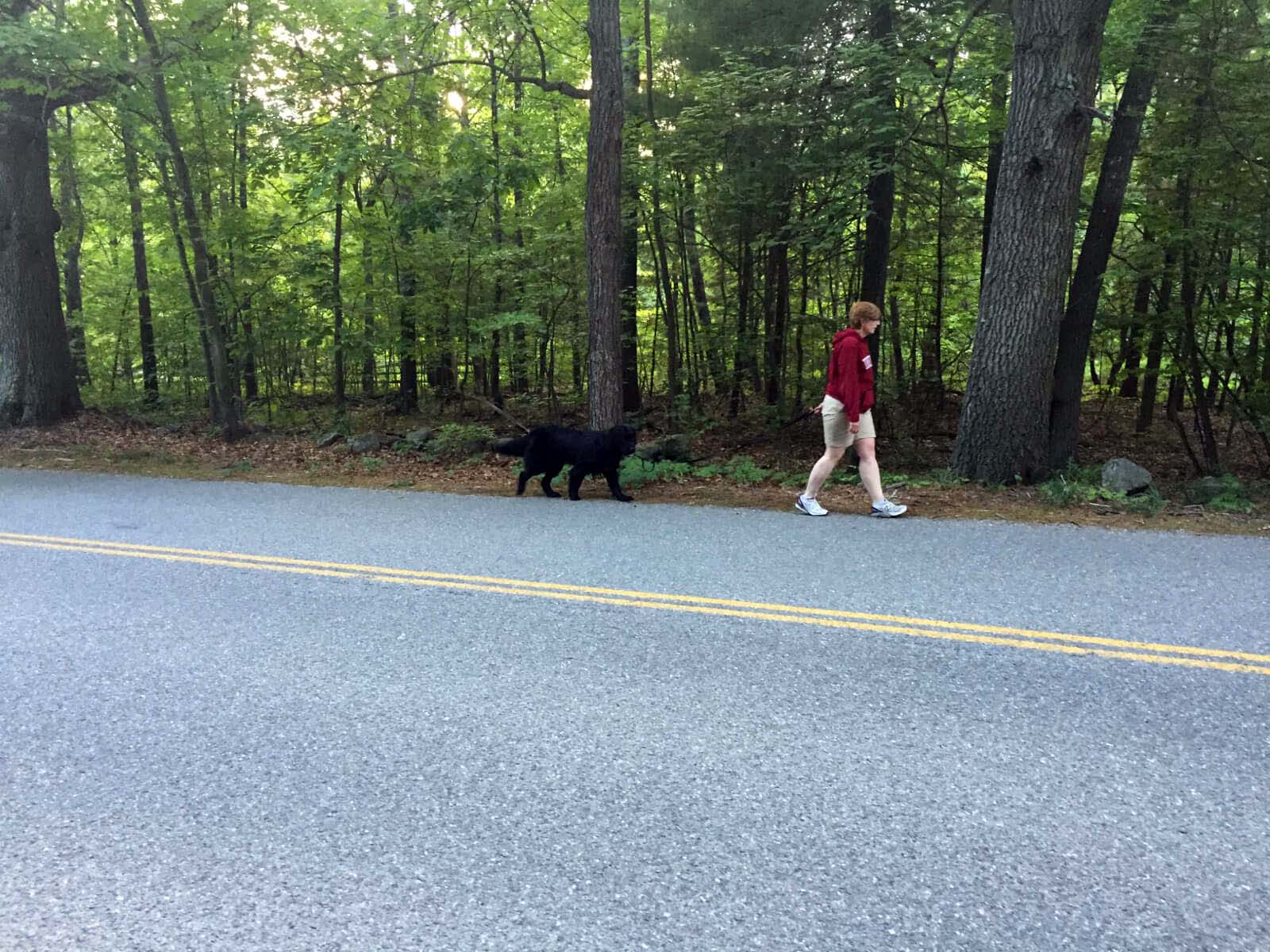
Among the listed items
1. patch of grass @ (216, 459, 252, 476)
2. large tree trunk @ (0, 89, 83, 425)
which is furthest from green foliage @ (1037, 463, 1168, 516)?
large tree trunk @ (0, 89, 83, 425)

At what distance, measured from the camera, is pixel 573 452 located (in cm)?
898

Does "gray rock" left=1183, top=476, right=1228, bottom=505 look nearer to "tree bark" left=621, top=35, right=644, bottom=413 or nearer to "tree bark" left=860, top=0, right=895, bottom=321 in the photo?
"tree bark" left=860, top=0, right=895, bottom=321

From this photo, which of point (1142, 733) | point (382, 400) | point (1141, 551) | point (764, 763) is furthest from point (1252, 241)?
point (382, 400)

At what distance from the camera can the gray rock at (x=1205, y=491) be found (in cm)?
809

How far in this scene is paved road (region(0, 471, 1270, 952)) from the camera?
7.55 ft

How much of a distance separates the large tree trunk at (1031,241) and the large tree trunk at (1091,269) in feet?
6.07

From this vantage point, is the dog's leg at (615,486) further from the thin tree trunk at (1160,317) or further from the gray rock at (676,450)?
the thin tree trunk at (1160,317)

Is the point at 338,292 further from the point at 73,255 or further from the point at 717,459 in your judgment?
the point at 73,255

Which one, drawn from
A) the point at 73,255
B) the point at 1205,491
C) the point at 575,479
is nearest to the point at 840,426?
the point at 575,479

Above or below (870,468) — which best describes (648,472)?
below

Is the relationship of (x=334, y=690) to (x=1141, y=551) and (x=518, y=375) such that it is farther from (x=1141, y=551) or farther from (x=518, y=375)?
(x=518, y=375)

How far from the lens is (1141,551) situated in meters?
5.97

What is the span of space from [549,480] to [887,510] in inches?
156

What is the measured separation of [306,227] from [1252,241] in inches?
671
